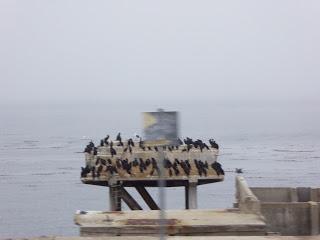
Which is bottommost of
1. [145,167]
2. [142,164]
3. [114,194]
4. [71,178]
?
[71,178]

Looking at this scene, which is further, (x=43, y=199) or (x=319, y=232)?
(x=43, y=199)

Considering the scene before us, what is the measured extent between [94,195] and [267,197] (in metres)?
31.9

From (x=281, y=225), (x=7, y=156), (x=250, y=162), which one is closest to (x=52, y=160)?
(x=7, y=156)

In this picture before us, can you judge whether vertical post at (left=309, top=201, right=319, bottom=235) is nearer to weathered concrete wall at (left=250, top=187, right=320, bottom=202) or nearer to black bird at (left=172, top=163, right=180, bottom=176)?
weathered concrete wall at (left=250, top=187, right=320, bottom=202)

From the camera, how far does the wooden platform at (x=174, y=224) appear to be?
1509 centimetres

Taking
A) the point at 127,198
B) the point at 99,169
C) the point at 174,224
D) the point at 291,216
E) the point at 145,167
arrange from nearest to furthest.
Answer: the point at 174,224, the point at 291,216, the point at 99,169, the point at 145,167, the point at 127,198

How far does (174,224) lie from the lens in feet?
50.5

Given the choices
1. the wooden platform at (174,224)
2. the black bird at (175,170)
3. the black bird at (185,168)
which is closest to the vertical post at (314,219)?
the wooden platform at (174,224)

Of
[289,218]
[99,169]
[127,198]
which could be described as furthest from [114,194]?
[289,218]

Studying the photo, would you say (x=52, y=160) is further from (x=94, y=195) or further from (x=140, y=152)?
(x=140, y=152)

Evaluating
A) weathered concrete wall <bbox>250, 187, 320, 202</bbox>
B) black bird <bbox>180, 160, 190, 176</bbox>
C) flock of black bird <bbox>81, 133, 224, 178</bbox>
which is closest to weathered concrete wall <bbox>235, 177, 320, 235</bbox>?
weathered concrete wall <bbox>250, 187, 320, 202</bbox>

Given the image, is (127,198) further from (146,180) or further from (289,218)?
(289,218)

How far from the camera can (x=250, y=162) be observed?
78.9 m

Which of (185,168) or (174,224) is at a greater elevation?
(185,168)
